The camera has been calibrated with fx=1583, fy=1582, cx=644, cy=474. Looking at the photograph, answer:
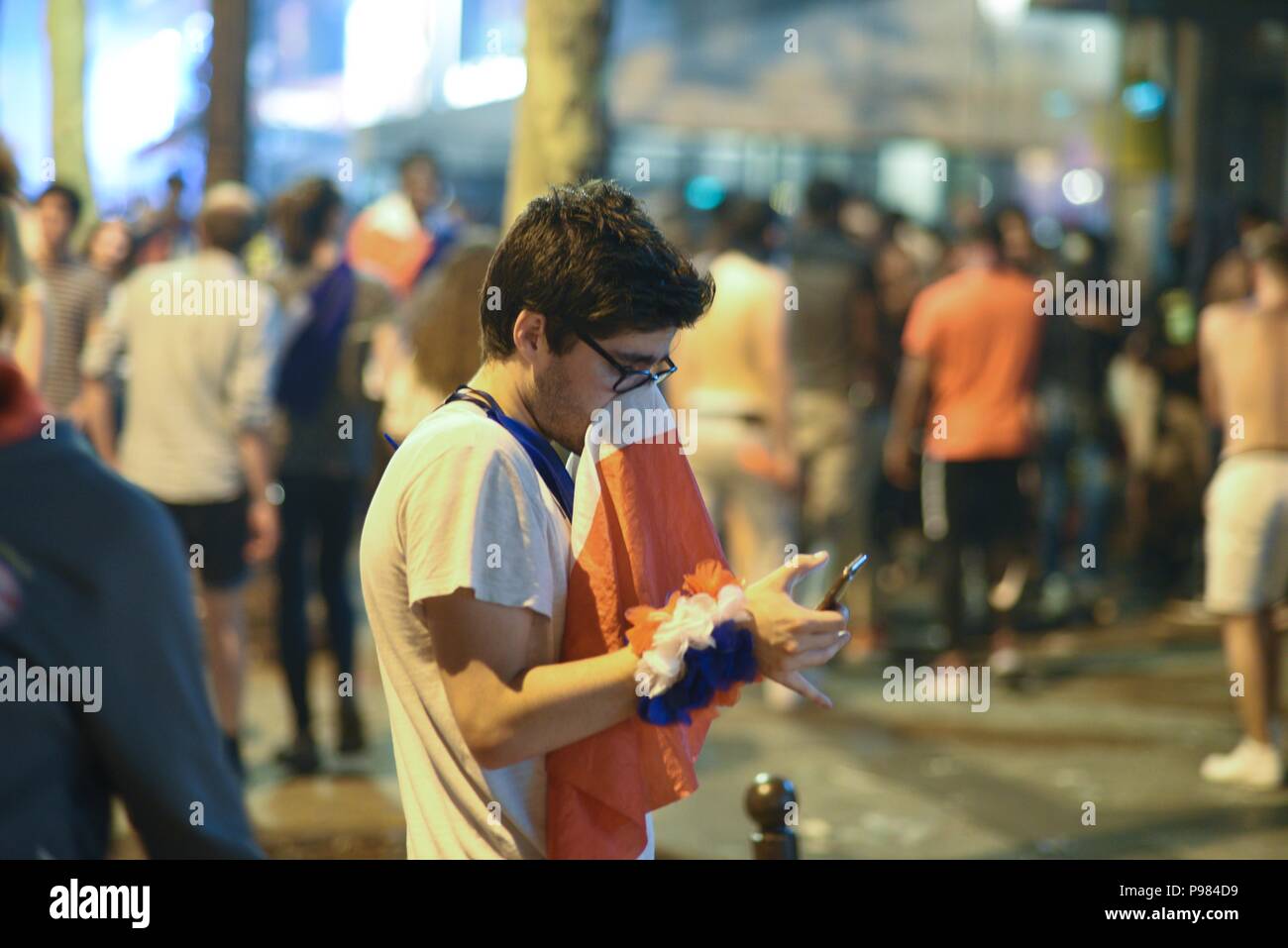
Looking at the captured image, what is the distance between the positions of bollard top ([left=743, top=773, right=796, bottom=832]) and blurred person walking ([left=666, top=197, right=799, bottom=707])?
150 inches

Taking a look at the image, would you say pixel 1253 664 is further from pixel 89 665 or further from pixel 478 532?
pixel 89 665

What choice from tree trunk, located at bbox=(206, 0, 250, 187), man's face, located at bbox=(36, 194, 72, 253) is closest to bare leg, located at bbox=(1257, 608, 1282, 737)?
man's face, located at bbox=(36, 194, 72, 253)

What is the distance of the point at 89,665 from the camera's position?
1534 millimetres

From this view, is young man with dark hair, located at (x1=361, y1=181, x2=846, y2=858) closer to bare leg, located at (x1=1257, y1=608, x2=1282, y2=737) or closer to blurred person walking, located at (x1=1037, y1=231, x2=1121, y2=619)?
bare leg, located at (x1=1257, y1=608, x2=1282, y2=737)

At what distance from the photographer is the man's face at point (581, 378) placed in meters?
2.12

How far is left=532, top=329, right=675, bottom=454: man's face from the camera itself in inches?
83.5

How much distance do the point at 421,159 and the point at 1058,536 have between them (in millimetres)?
4459

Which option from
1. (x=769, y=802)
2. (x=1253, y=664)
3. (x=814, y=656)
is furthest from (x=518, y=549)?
(x=1253, y=664)

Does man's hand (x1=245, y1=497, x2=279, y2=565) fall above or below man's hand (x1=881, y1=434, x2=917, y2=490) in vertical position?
below

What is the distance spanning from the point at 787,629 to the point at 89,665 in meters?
0.86

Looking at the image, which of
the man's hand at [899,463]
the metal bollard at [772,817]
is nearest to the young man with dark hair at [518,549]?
the metal bollard at [772,817]
